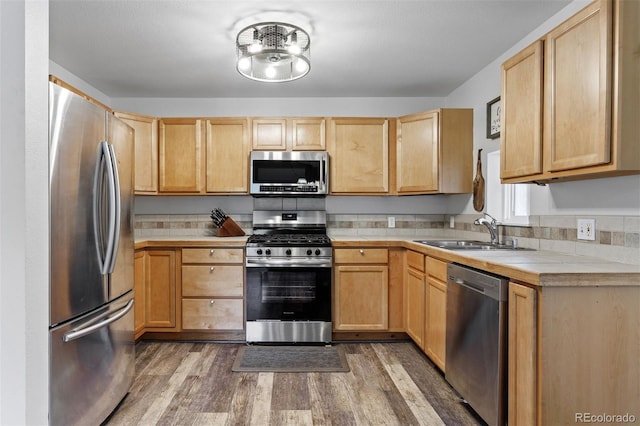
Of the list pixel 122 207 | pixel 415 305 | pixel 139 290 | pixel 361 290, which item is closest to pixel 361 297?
pixel 361 290

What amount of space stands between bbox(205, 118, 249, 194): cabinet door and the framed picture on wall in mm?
2147

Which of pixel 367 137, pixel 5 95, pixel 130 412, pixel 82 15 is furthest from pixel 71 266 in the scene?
pixel 367 137

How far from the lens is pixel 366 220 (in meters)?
4.05

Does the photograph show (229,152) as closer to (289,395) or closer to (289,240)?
(289,240)

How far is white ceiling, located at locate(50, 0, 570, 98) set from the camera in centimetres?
227

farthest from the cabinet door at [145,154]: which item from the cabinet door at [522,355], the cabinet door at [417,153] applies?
the cabinet door at [522,355]

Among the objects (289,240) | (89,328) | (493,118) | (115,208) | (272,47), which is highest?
(272,47)

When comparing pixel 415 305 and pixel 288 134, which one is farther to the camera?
pixel 288 134

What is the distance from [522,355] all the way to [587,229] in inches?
33.4

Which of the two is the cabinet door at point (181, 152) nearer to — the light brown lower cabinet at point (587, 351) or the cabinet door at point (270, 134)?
the cabinet door at point (270, 134)

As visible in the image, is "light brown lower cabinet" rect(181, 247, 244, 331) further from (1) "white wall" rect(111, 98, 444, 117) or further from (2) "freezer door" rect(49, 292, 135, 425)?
(1) "white wall" rect(111, 98, 444, 117)

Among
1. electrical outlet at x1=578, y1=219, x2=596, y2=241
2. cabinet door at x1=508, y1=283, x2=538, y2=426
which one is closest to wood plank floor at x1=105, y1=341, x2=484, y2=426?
cabinet door at x1=508, y1=283, x2=538, y2=426

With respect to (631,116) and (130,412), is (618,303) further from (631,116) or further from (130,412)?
(130,412)

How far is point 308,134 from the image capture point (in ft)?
12.2
